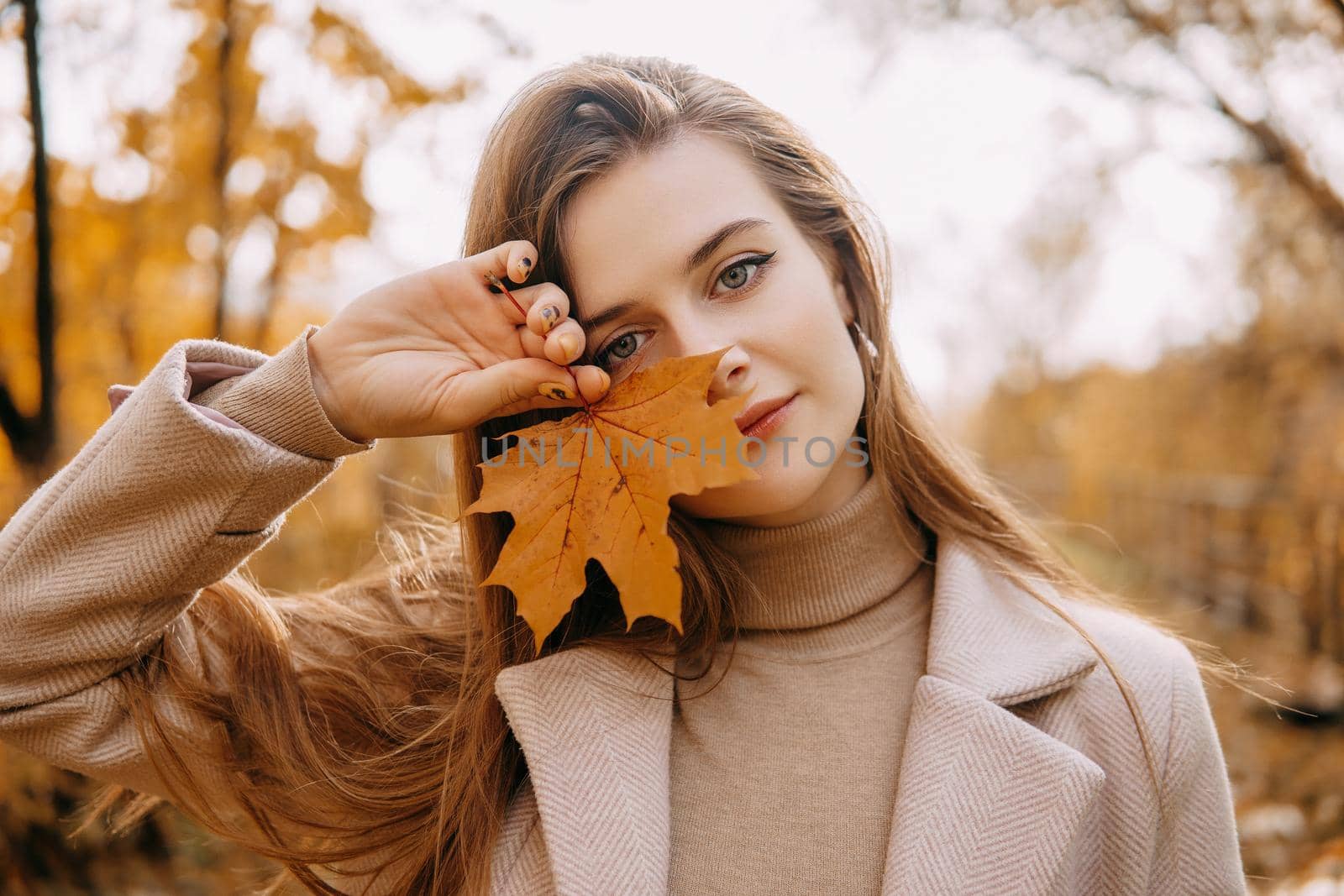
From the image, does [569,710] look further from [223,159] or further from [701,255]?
[223,159]

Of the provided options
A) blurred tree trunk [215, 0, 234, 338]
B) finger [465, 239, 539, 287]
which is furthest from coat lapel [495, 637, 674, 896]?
blurred tree trunk [215, 0, 234, 338]

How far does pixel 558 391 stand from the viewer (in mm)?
1555

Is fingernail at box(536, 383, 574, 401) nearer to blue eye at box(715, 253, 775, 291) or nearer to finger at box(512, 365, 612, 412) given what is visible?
finger at box(512, 365, 612, 412)

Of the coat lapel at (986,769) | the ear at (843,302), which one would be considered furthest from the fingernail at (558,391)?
the coat lapel at (986,769)

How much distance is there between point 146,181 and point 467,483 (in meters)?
3.25

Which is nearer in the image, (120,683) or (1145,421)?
(120,683)

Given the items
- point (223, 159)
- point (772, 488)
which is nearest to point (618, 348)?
point (772, 488)

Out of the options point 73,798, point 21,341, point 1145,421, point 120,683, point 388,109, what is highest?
point 388,109

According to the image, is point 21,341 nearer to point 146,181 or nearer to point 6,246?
point 6,246

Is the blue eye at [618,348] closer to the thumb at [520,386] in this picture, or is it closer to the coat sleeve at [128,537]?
the thumb at [520,386]

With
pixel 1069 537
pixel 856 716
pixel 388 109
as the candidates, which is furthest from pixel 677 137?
pixel 1069 537

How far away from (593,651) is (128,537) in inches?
32.6

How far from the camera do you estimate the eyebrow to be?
161cm

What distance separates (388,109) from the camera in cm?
389
